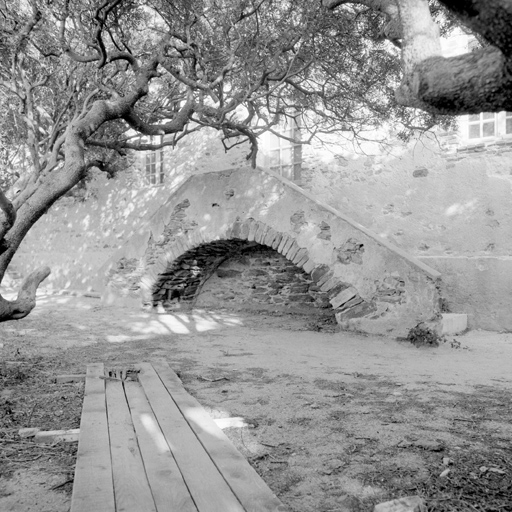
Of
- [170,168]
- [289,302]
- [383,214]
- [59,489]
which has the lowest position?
[59,489]

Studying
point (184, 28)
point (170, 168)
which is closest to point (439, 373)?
point (184, 28)

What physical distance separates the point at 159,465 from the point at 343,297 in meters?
4.65

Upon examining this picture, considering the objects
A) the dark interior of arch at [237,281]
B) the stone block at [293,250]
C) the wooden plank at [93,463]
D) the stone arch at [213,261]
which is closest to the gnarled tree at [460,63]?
the wooden plank at [93,463]

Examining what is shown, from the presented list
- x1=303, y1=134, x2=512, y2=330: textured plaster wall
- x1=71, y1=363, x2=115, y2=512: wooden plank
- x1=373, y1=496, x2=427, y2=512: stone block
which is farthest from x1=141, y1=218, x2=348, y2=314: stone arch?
x1=373, y1=496, x2=427, y2=512: stone block

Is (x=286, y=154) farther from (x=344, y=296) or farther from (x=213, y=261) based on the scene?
(x=344, y=296)

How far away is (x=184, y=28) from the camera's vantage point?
6059 millimetres

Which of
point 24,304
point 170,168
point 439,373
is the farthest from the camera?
point 170,168

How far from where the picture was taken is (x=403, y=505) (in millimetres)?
1981

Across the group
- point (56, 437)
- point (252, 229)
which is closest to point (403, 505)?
point (56, 437)

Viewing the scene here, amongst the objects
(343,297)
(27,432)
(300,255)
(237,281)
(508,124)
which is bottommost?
(27,432)

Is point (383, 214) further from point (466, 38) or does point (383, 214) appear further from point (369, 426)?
point (369, 426)

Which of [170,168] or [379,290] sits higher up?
[170,168]

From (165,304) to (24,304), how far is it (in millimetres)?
5368

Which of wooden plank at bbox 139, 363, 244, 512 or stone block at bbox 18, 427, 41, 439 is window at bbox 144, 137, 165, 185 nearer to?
wooden plank at bbox 139, 363, 244, 512
